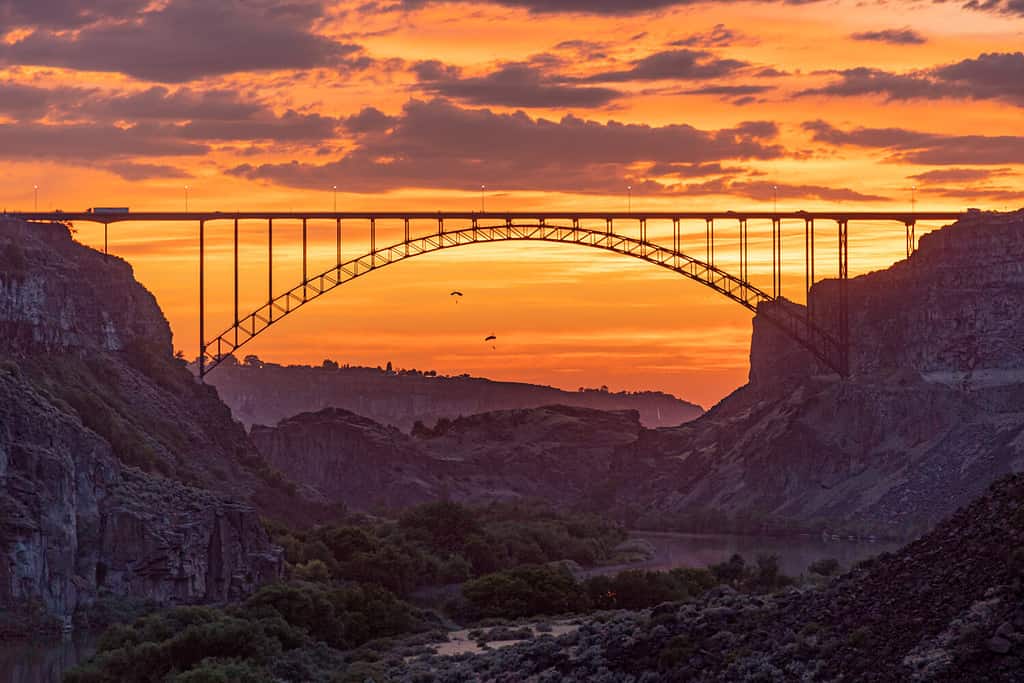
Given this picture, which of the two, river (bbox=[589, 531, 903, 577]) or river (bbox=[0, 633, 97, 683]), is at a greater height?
river (bbox=[0, 633, 97, 683])

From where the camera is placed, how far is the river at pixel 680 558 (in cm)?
9088

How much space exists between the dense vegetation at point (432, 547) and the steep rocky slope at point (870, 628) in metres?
49.6

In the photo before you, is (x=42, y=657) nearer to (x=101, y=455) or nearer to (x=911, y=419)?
(x=101, y=455)

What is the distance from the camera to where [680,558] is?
14950cm

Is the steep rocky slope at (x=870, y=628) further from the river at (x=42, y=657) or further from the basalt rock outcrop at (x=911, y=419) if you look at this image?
the basalt rock outcrop at (x=911, y=419)

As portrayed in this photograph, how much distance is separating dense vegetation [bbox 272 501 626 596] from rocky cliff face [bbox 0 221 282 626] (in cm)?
562

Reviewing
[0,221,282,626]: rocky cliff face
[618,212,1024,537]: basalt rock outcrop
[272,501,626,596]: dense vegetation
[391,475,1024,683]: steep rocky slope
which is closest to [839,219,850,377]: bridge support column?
[618,212,1024,537]: basalt rock outcrop

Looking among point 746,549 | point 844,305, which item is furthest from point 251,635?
point 844,305

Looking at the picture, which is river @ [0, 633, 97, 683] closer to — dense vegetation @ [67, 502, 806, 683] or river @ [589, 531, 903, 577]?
dense vegetation @ [67, 502, 806, 683]

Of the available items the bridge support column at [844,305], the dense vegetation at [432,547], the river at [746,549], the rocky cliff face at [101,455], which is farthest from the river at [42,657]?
the bridge support column at [844,305]

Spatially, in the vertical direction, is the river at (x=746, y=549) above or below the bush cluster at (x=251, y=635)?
below

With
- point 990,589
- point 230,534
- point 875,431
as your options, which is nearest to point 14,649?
point 230,534

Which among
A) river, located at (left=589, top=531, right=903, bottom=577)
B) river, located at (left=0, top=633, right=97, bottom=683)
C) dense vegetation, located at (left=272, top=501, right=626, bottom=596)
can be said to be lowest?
river, located at (left=589, top=531, right=903, bottom=577)

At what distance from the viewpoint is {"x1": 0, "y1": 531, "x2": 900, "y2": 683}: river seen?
90875mm
